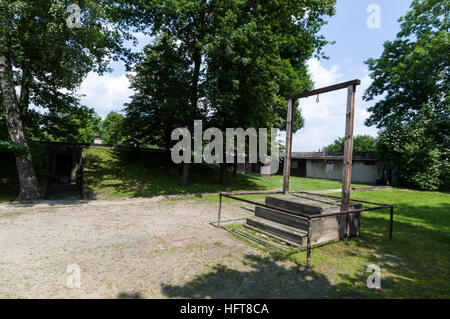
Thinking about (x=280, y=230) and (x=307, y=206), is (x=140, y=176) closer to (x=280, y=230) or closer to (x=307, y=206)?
(x=280, y=230)

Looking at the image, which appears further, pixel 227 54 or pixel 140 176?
pixel 140 176

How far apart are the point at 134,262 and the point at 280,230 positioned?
347 centimetres

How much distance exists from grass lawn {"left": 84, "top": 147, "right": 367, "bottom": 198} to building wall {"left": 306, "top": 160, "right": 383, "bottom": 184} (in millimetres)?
14360

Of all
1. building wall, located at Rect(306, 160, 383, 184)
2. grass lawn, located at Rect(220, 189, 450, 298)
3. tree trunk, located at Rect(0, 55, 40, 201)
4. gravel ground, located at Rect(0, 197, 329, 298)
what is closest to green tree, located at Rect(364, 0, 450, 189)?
building wall, located at Rect(306, 160, 383, 184)

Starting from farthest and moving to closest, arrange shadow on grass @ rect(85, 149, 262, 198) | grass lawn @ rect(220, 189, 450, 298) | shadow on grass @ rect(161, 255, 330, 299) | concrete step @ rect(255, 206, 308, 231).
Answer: shadow on grass @ rect(85, 149, 262, 198)
concrete step @ rect(255, 206, 308, 231)
grass lawn @ rect(220, 189, 450, 298)
shadow on grass @ rect(161, 255, 330, 299)

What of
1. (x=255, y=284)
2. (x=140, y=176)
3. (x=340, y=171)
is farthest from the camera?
(x=340, y=171)

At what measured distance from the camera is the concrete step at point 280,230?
5.22 m

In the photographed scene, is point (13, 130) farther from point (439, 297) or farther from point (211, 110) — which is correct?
point (439, 297)

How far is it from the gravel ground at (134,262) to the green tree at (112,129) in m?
13.6

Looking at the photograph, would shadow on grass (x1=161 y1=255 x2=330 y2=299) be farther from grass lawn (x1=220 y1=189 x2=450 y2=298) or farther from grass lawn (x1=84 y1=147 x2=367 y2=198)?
grass lawn (x1=84 y1=147 x2=367 y2=198)

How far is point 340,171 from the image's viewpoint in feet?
87.3

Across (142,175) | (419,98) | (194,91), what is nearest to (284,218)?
(194,91)

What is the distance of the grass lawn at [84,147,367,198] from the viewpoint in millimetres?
12469
